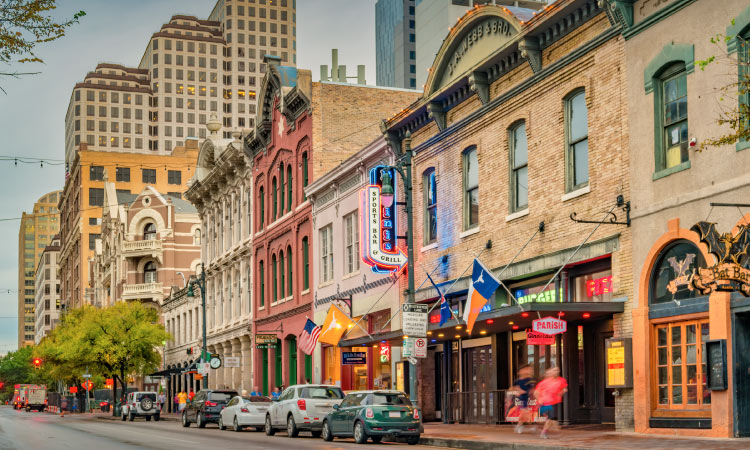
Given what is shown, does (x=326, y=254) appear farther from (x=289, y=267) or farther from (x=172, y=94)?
(x=172, y=94)

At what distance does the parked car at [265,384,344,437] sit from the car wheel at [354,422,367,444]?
3.76 meters

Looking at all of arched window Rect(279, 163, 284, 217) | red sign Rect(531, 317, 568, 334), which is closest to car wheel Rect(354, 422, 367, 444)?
red sign Rect(531, 317, 568, 334)

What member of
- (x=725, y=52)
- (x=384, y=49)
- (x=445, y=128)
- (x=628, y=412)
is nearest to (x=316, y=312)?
(x=445, y=128)

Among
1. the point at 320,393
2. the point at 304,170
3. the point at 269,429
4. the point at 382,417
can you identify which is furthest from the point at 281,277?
the point at 382,417

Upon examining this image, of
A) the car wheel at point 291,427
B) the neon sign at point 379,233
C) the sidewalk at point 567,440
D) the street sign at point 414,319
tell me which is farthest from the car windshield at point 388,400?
the neon sign at point 379,233

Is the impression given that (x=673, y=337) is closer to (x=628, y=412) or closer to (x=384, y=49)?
(x=628, y=412)

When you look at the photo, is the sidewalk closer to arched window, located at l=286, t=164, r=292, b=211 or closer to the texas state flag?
the texas state flag

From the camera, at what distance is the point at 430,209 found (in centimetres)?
3247

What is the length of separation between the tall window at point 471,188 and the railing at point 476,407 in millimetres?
4799

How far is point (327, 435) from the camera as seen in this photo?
26672 mm

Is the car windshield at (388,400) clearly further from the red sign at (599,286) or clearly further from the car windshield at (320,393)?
the car windshield at (320,393)

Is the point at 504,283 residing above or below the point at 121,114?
below

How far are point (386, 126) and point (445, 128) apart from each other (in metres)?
3.66

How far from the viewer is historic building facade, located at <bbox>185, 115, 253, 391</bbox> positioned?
55.2 metres
